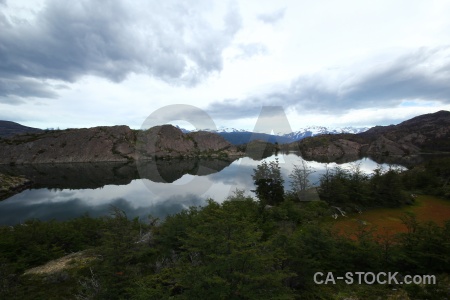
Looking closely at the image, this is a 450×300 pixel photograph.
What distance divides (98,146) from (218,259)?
154m

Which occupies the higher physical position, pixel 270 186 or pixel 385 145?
pixel 385 145

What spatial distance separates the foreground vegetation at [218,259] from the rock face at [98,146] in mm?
131902

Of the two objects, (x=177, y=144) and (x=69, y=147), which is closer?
(x=69, y=147)

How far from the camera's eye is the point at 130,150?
14488 centimetres

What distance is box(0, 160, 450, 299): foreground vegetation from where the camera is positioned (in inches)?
298

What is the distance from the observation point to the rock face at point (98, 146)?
12838 centimetres

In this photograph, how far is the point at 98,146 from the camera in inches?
5507

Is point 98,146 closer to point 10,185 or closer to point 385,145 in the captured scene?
point 10,185

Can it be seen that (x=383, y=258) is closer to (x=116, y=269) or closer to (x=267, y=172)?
(x=116, y=269)

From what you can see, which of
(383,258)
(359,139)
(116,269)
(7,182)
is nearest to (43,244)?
(116,269)

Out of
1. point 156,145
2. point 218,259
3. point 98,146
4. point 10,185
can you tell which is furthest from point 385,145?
point 10,185

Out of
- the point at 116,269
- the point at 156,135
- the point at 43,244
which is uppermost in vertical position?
the point at 156,135

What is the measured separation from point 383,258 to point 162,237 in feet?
43.0

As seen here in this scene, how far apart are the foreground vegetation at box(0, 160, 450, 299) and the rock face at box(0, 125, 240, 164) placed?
433 feet
